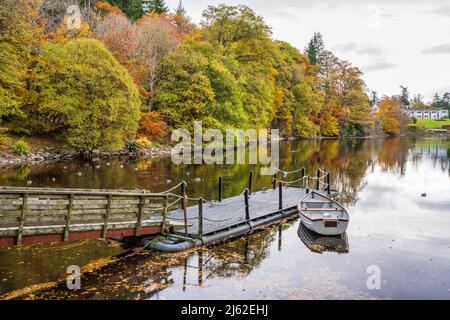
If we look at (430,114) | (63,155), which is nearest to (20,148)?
(63,155)

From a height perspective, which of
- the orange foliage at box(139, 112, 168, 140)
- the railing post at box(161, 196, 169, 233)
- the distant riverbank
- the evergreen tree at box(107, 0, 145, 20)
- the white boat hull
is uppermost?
the evergreen tree at box(107, 0, 145, 20)

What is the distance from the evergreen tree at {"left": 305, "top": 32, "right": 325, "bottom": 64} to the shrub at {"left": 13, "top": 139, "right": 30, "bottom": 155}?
80447 millimetres

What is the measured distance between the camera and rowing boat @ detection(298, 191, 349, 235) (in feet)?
51.1

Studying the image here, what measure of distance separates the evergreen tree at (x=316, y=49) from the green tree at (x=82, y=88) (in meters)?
74.0

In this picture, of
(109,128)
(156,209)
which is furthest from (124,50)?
(156,209)

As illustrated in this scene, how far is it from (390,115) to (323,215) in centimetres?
10594

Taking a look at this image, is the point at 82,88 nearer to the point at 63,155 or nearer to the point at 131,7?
the point at 63,155

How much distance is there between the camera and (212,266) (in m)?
12.3

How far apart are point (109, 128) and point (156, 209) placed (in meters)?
27.3

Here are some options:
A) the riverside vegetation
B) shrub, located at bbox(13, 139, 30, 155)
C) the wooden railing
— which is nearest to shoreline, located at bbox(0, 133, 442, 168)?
shrub, located at bbox(13, 139, 30, 155)

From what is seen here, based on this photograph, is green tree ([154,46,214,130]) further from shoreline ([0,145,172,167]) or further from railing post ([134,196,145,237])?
railing post ([134,196,145,237])

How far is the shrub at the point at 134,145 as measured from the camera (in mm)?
44719

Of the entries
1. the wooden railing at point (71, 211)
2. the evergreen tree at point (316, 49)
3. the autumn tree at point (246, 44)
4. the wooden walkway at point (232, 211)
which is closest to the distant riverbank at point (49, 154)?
the autumn tree at point (246, 44)
